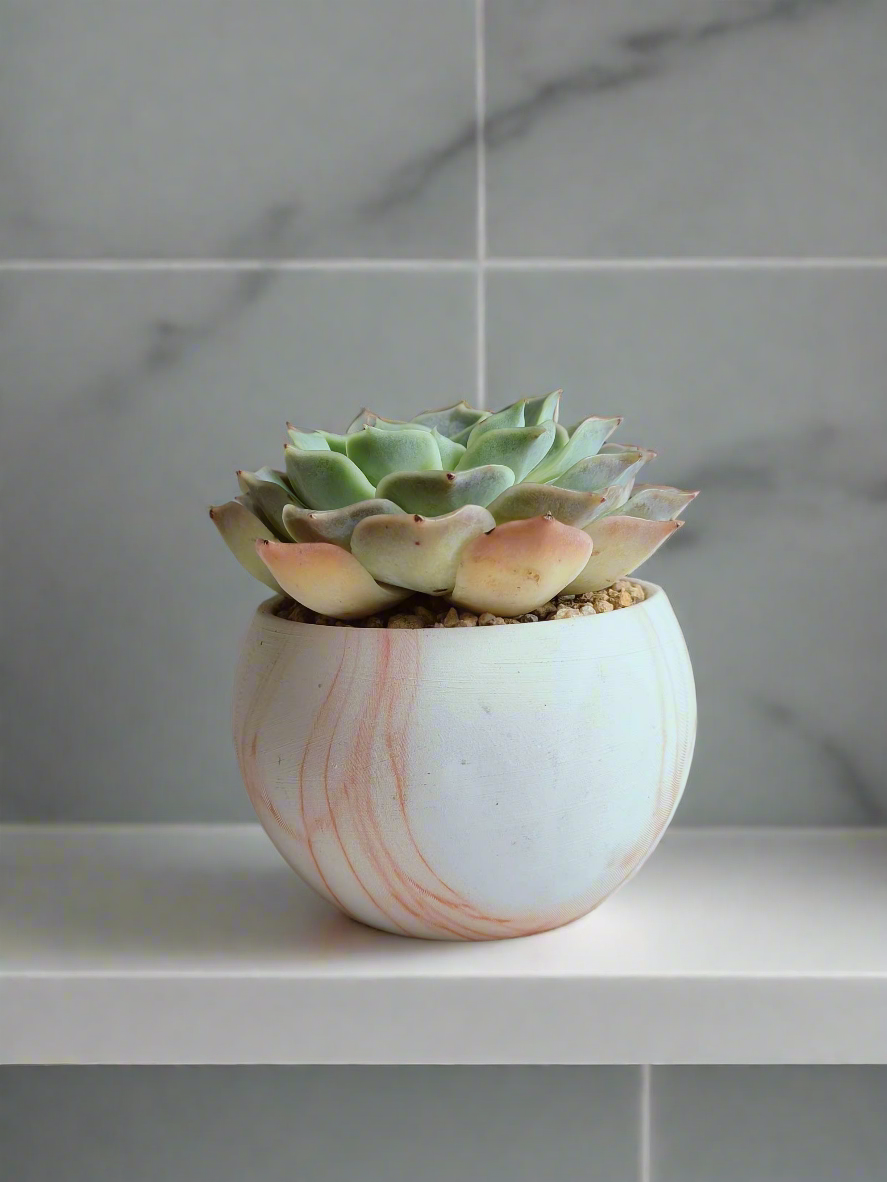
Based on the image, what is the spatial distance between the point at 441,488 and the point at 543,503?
0.12ft

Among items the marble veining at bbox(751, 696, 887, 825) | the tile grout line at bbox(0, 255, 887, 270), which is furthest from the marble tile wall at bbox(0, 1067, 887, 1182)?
the tile grout line at bbox(0, 255, 887, 270)

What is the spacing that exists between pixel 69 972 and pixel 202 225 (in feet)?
1.18

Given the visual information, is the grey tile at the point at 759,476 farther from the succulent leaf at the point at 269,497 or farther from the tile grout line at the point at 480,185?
the succulent leaf at the point at 269,497

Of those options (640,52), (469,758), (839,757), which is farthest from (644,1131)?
(640,52)

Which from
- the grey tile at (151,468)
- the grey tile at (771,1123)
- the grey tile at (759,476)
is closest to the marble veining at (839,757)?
the grey tile at (759,476)

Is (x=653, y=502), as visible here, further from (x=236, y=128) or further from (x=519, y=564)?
(x=236, y=128)

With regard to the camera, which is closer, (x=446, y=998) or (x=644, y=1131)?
(x=446, y=998)

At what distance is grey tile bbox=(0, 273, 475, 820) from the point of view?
1.94ft

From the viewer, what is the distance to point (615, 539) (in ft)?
1.37

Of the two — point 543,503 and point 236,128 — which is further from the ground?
point 236,128

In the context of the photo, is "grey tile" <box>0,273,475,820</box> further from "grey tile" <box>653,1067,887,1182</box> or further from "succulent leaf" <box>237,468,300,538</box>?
"grey tile" <box>653,1067,887,1182</box>

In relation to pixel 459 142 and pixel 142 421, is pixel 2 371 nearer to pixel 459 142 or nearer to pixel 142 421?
pixel 142 421

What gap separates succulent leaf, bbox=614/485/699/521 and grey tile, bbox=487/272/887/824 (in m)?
0.15

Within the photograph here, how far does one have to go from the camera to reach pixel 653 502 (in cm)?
45
